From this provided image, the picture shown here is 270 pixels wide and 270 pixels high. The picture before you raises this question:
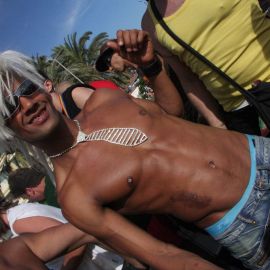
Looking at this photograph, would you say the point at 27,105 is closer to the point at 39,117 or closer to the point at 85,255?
the point at 39,117

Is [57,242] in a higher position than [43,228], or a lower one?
higher

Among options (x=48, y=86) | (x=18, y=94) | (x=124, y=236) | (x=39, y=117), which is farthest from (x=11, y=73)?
(x=124, y=236)

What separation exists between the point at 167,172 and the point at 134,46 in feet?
2.34

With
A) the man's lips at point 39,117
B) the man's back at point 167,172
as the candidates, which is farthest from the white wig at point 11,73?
the man's back at point 167,172

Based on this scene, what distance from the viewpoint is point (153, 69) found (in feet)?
8.09

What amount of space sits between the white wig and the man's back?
53 cm

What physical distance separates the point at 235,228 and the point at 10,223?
2335 millimetres

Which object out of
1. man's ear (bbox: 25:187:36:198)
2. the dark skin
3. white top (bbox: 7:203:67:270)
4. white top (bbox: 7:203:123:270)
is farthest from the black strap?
man's ear (bbox: 25:187:36:198)

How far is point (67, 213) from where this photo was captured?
7.15ft

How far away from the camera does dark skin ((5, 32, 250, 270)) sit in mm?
2061

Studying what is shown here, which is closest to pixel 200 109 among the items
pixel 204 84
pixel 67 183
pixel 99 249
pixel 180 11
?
pixel 204 84

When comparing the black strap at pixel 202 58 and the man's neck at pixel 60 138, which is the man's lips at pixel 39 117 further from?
the black strap at pixel 202 58

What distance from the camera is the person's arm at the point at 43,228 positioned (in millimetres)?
3395

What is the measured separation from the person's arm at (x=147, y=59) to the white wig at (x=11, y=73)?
663 millimetres
